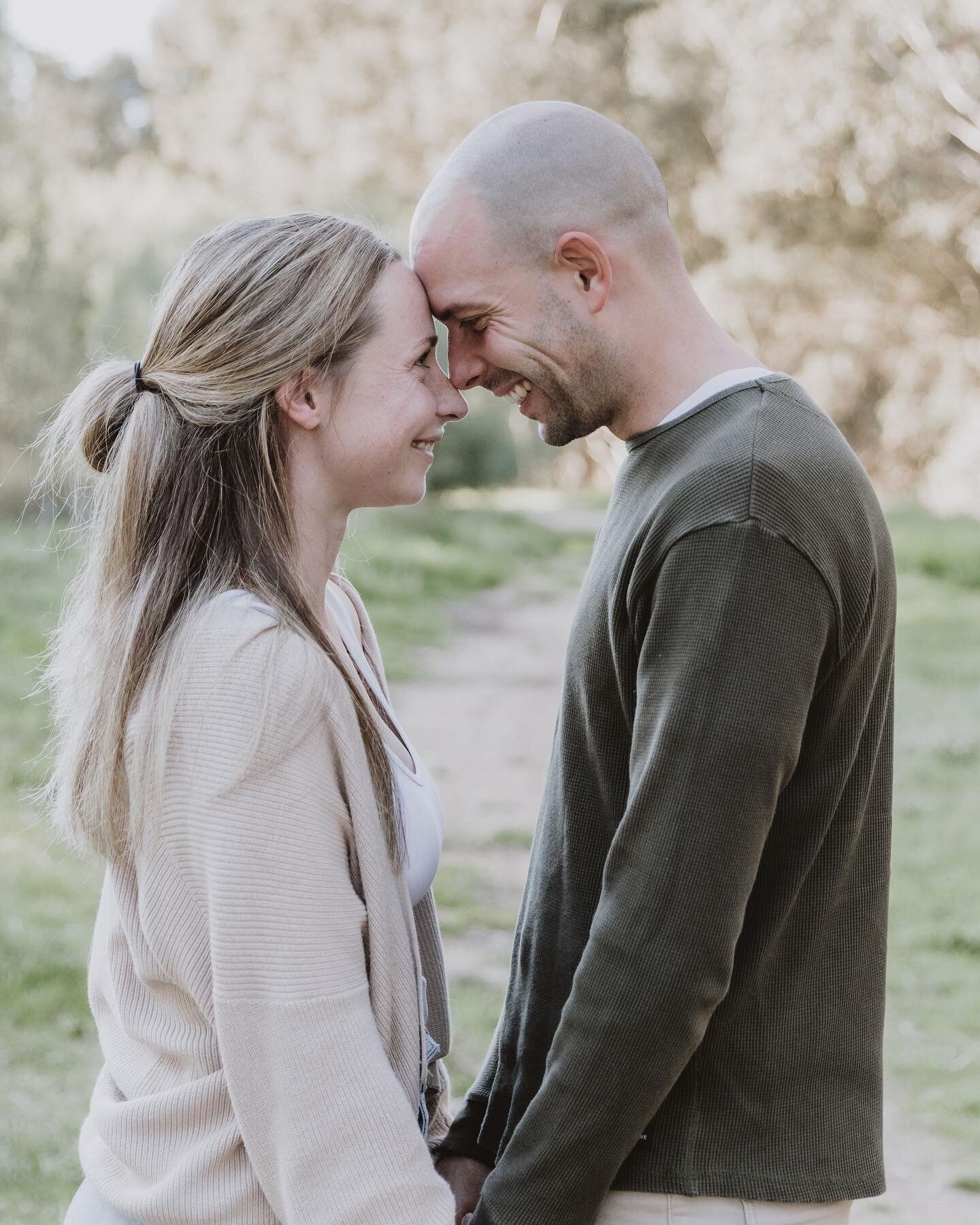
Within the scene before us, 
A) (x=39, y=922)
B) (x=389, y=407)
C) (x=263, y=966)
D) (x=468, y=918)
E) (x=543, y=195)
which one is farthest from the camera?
(x=468, y=918)

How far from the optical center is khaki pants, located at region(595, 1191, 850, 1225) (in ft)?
5.78

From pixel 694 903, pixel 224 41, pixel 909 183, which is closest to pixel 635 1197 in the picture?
pixel 694 903

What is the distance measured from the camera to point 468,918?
5762 millimetres

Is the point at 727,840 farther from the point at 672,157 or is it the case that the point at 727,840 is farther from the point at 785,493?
the point at 672,157

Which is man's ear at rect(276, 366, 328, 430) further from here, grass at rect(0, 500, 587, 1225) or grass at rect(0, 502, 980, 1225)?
grass at rect(0, 502, 980, 1225)

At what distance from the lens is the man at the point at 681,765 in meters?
1.67

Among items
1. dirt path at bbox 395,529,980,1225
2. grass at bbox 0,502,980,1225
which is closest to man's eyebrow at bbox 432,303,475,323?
grass at bbox 0,502,980,1225

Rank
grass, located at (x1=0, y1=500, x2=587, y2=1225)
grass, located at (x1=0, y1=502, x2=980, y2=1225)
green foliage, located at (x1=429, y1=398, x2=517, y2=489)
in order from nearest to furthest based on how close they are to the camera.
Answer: grass, located at (x1=0, y1=500, x2=587, y2=1225)
grass, located at (x1=0, y1=502, x2=980, y2=1225)
green foliage, located at (x1=429, y1=398, x2=517, y2=489)

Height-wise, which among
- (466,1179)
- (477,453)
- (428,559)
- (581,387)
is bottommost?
(428,559)

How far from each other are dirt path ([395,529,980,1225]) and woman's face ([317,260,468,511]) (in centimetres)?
286

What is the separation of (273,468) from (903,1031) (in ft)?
12.8

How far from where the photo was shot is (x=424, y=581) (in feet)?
43.1

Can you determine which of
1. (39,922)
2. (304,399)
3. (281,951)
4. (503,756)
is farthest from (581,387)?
(503,756)

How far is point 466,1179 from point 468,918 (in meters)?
3.67
